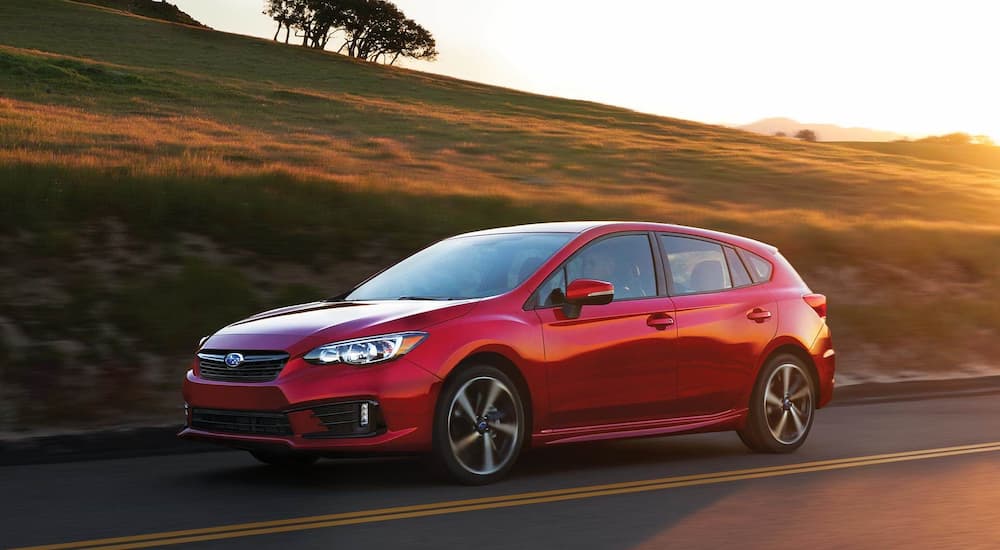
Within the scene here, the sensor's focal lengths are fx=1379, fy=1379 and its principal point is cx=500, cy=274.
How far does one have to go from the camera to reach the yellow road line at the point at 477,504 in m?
6.42

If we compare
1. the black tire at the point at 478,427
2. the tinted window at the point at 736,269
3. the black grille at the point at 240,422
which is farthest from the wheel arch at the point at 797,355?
the black grille at the point at 240,422

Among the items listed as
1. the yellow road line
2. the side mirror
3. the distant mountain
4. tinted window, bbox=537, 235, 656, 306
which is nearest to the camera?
the yellow road line

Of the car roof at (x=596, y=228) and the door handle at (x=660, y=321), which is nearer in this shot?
the door handle at (x=660, y=321)

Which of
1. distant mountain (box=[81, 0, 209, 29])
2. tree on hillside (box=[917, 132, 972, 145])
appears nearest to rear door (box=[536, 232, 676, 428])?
tree on hillside (box=[917, 132, 972, 145])

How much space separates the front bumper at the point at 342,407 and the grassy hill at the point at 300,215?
347 cm

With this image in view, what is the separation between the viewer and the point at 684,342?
915cm

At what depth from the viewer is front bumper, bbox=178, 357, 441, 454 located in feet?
24.9

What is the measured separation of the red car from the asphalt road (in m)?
0.30

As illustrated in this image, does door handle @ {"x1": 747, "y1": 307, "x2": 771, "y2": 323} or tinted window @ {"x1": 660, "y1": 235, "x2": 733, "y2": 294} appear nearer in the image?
tinted window @ {"x1": 660, "y1": 235, "x2": 733, "y2": 294}

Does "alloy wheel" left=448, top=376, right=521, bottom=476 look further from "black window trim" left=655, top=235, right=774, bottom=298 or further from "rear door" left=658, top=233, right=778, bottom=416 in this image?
"black window trim" left=655, top=235, right=774, bottom=298

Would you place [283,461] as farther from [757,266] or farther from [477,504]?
[757,266]

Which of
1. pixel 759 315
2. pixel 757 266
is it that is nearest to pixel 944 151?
pixel 757 266

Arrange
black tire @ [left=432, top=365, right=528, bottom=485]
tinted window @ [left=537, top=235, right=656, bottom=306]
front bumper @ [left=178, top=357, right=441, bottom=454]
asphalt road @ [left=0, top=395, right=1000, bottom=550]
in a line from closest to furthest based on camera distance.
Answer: asphalt road @ [left=0, top=395, right=1000, bottom=550]
front bumper @ [left=178, top=357, right=441, bottom=454]
black tire @ [left=432, top=365, right=528, bottom=485]
tinted window @ [left=537, top=235, right=656, bottom=306]

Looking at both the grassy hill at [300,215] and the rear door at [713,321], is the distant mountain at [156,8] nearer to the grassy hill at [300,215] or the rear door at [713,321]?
the grassy hill at [300,215]
